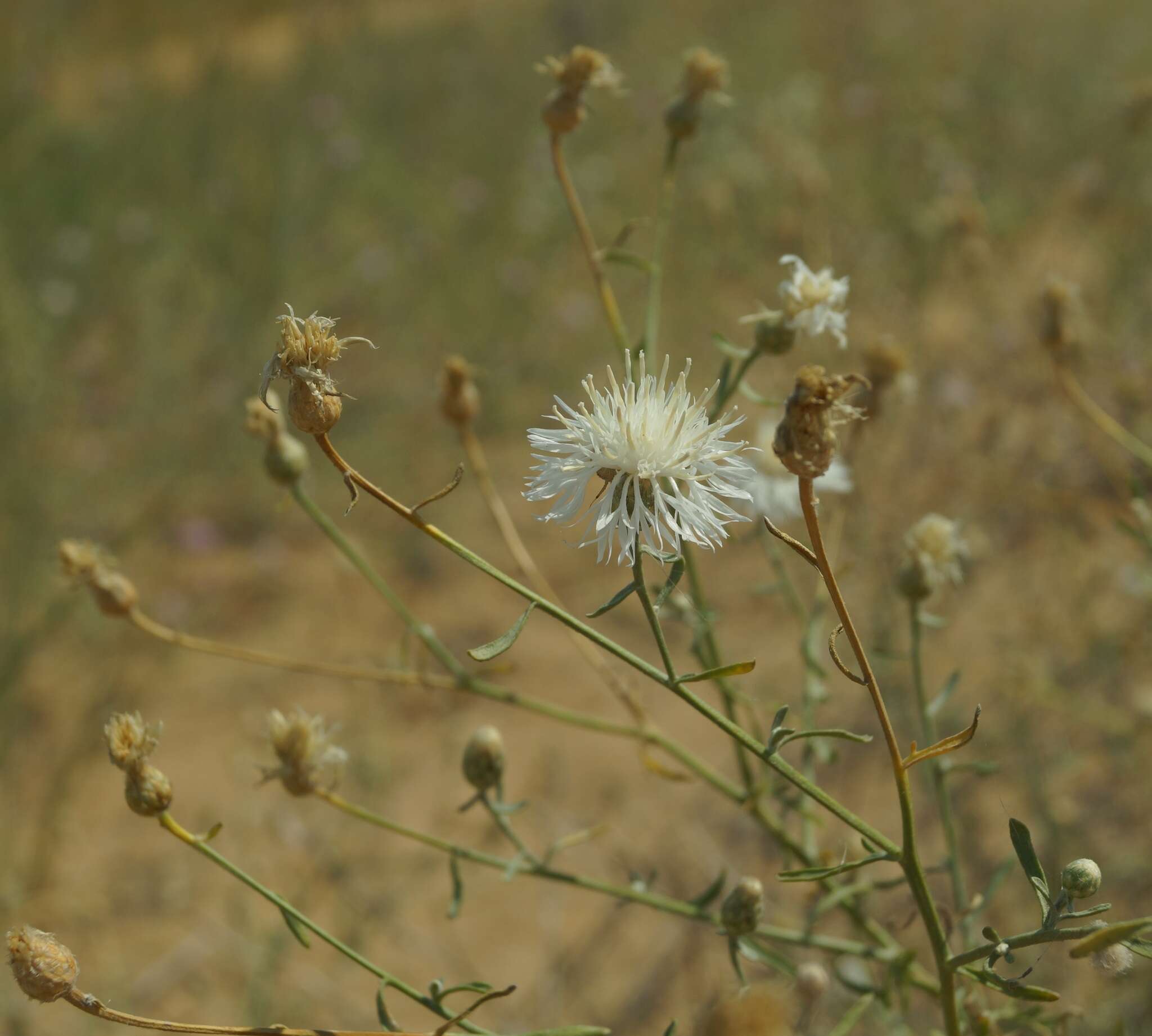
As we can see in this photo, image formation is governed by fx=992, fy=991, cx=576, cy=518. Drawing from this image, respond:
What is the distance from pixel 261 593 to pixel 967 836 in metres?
3.02

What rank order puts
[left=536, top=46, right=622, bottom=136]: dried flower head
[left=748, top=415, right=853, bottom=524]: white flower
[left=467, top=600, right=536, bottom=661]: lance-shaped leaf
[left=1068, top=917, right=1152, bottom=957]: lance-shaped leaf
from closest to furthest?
[left=1068, top=917, right=1152, bottom=957]: lance-shaped leaf → [left=467, top=600, right=536, bottom=661]: lance-shaped leaf → [left=536, top=46, right=622, bottom=136]: dried flower head → [left=748, top=415, right=853, bottom=524]: white flower

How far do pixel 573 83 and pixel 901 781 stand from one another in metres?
1.16

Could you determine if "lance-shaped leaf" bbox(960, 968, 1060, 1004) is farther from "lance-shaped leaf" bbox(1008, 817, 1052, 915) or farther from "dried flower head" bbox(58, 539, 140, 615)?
"dried flower head" bbox(58, 539, 140, 615)

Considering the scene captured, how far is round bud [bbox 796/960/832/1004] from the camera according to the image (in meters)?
1.39

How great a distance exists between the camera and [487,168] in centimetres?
663

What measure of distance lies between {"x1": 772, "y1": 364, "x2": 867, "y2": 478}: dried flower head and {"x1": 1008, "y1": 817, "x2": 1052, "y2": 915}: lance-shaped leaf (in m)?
0.37

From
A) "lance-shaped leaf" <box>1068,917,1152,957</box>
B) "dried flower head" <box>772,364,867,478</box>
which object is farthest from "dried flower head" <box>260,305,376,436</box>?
"lance-shaped leaf" <box>1068,917,1152,957</box>

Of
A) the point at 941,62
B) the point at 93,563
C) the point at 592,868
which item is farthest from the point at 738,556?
the point at 941,62

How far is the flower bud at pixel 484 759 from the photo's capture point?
146 centimetres

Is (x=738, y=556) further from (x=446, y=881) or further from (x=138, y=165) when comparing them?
(x=138, y=165)

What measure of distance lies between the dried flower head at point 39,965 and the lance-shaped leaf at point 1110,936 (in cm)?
89

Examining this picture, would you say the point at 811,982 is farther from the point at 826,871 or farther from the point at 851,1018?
the point at 826,871

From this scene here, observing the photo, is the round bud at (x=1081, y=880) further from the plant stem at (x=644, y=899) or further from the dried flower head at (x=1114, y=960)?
the plant stem at (x=644, y=899)

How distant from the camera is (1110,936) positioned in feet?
2.28
